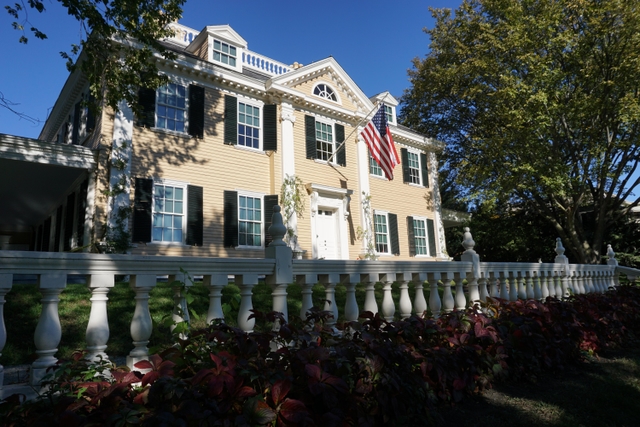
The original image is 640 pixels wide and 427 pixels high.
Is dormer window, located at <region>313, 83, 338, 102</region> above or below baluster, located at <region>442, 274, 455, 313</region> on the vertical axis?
above

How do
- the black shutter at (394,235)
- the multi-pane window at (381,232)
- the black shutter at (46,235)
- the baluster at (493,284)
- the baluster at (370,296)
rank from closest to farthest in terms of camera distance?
the baluster at (370,296) → the baluster at (493,284) → the multi-pane window at (381,232) → the black shutter at (394,235) → the black shutter at (46,235)

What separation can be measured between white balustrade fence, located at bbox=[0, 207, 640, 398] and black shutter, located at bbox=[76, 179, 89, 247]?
29.7 feet

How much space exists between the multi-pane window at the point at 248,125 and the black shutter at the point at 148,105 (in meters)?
2.84

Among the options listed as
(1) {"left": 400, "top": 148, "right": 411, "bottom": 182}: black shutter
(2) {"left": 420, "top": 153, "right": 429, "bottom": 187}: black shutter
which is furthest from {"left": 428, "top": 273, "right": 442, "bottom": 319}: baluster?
(2) {"left": 420, "top": 153, "right": 429, "bottom": 187}: black shutter

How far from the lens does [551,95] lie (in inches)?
610

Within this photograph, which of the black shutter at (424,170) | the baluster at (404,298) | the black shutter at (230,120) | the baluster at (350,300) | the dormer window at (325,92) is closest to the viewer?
the baluster at (350,300)

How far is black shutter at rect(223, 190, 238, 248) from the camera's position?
1233 centimetres

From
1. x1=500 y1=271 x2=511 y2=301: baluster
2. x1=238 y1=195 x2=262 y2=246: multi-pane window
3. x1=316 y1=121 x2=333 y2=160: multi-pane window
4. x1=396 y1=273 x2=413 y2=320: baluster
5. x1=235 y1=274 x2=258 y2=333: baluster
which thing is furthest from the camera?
x1=316 y1=121 x2=333 y2=160: multi-pane window

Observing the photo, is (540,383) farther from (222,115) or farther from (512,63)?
(512,63)

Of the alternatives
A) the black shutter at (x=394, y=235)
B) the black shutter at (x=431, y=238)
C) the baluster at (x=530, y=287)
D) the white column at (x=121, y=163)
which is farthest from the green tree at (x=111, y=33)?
the black shutter at (x=431, y=238)

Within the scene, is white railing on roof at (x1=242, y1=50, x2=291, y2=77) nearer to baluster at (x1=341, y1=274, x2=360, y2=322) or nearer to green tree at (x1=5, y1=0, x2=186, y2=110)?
green tree at (x1=5, y1=0, x2=186, y2=110)

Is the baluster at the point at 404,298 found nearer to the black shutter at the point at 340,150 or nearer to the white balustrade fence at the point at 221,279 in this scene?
the white balustrade fence at the point at 221,279

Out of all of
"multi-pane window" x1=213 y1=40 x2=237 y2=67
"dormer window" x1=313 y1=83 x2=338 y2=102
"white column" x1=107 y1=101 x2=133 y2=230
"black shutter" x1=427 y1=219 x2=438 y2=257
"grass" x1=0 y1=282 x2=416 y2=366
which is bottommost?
"grass" x1=0 y1=282 x2=416 y2=366

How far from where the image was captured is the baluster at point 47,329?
220 centimetres
